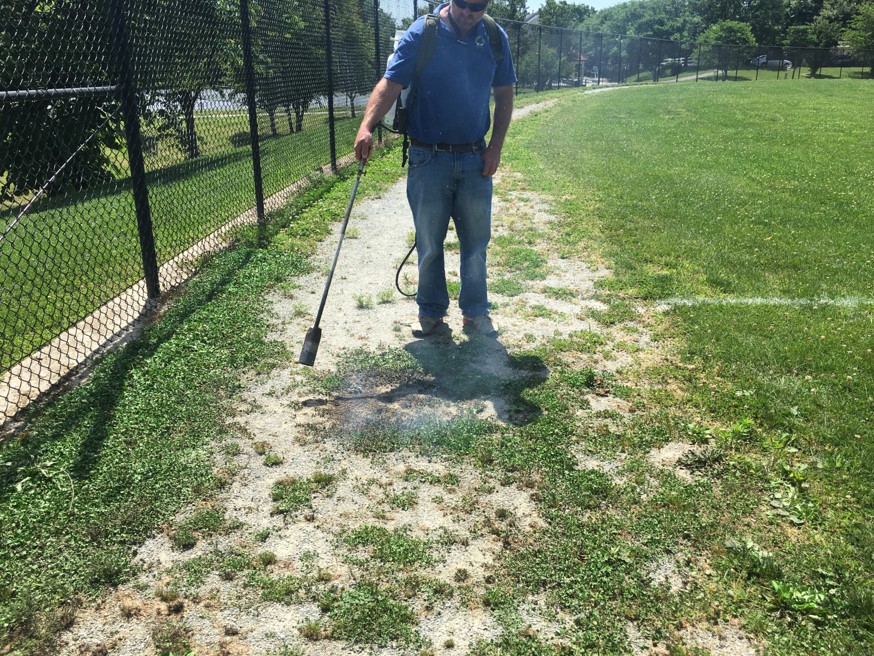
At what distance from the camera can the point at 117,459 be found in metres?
Answer: 3.27

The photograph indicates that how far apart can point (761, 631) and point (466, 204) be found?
9.70 ft

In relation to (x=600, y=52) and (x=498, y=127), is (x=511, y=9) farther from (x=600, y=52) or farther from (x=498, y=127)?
(x=498, y=127)

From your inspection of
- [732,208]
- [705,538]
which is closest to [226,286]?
[705,538]

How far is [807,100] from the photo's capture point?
79.2 feet

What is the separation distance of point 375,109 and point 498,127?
34.3 inches

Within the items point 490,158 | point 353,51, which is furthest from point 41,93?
point 353,51

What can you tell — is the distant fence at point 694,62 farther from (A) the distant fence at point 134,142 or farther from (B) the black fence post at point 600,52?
(A) the distant fence at point 134,142

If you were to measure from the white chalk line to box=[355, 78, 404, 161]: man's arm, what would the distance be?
95.7 inches

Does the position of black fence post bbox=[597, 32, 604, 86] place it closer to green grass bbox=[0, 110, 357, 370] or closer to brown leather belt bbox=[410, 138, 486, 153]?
green grass bbox=[0, 110, 357, 370]

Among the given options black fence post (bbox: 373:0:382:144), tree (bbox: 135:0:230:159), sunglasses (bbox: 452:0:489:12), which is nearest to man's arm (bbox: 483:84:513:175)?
sunglasses (bbox: 452:0:489:12)

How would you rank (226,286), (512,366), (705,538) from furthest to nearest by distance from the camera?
(226,286)
(512,366)
(705,538)

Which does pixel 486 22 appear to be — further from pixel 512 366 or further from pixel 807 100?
pixel 807 100

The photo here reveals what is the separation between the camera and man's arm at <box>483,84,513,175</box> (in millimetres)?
4461

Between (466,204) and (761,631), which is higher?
(466,204)
